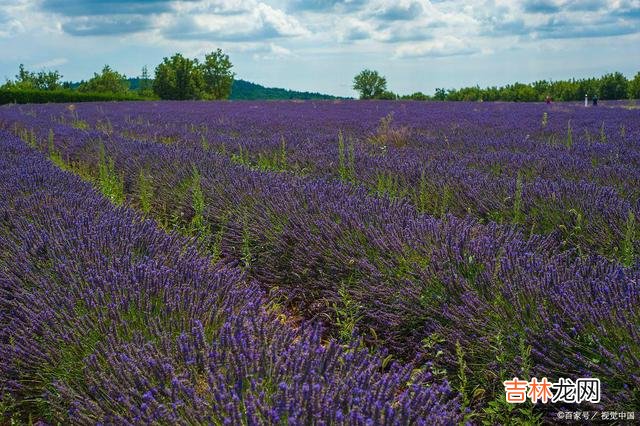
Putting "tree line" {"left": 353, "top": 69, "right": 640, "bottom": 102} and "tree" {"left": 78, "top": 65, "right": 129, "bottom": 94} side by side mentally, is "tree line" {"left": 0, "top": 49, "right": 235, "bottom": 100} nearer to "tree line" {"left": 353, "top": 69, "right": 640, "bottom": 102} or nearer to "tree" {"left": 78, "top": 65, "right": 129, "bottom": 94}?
"tree" {"left": 78, "top": 65, "right": 129, "bottom": 94}

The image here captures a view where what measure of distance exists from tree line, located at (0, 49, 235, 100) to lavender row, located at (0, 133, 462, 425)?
4033 centimetres

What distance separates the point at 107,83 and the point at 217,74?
45.8ft

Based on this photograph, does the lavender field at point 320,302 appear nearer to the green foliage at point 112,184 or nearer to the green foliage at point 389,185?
the green foliage at point 389,185

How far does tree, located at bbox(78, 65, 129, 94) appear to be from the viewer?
64.2m

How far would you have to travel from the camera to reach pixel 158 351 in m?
1.79

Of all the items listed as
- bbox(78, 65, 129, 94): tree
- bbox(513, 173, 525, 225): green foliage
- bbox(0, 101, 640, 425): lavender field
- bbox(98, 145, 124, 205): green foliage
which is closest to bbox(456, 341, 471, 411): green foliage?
bbox(0, 101, 640, 425): lavender field

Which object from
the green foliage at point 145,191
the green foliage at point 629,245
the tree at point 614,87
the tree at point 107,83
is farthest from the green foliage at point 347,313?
the tree at point 107,83

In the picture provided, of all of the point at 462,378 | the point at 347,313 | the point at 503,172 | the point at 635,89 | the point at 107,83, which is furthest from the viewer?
the point at 107,83

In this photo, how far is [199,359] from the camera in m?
1.80

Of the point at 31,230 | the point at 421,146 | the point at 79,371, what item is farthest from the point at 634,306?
the point at 421,146

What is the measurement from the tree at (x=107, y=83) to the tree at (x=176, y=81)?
39.4 feet

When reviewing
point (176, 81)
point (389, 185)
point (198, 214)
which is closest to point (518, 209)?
point (389, 185)

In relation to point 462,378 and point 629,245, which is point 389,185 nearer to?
point 629,245

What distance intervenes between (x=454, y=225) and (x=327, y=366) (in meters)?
1.61
